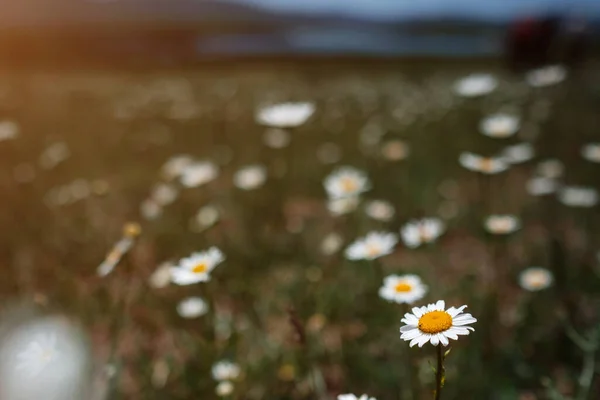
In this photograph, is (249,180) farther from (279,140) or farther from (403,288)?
(403,288)

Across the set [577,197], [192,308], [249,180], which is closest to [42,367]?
[192,308]

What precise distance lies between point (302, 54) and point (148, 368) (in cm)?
1147

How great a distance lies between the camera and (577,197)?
2.67 meters

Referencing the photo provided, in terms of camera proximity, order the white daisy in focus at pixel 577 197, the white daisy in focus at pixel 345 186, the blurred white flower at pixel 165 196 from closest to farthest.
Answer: the white daisy in focus at pixel 345 186 < the white daisy in focus at pixel 577 197 < the blurred white flower at pixel 165 196

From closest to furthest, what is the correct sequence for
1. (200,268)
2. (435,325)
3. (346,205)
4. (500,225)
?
(435,325), (200,268), (500,225), (346,205)

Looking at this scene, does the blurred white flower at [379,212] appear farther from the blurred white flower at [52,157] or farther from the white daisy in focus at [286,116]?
the blurred white flower at [52,157]

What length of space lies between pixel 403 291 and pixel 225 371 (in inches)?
18.0

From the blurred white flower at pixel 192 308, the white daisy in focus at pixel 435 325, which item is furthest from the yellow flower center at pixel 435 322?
the blurred white flower at pixel 192 308

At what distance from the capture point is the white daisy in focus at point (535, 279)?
2.02 m

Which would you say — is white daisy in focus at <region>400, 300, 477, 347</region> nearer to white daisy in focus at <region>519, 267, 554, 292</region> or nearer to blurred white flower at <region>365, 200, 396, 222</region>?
white daisy in focus at <region>519, 267, 554, 292</region>

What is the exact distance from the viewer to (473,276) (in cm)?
198

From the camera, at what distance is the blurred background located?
1.74 m

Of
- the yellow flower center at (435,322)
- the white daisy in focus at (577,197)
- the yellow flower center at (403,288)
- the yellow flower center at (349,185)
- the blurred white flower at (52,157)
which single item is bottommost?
the blurred white flower at (52,157)

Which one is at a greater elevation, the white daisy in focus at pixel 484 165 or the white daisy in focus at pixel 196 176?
the white daisy in focus at pixel 484 165
